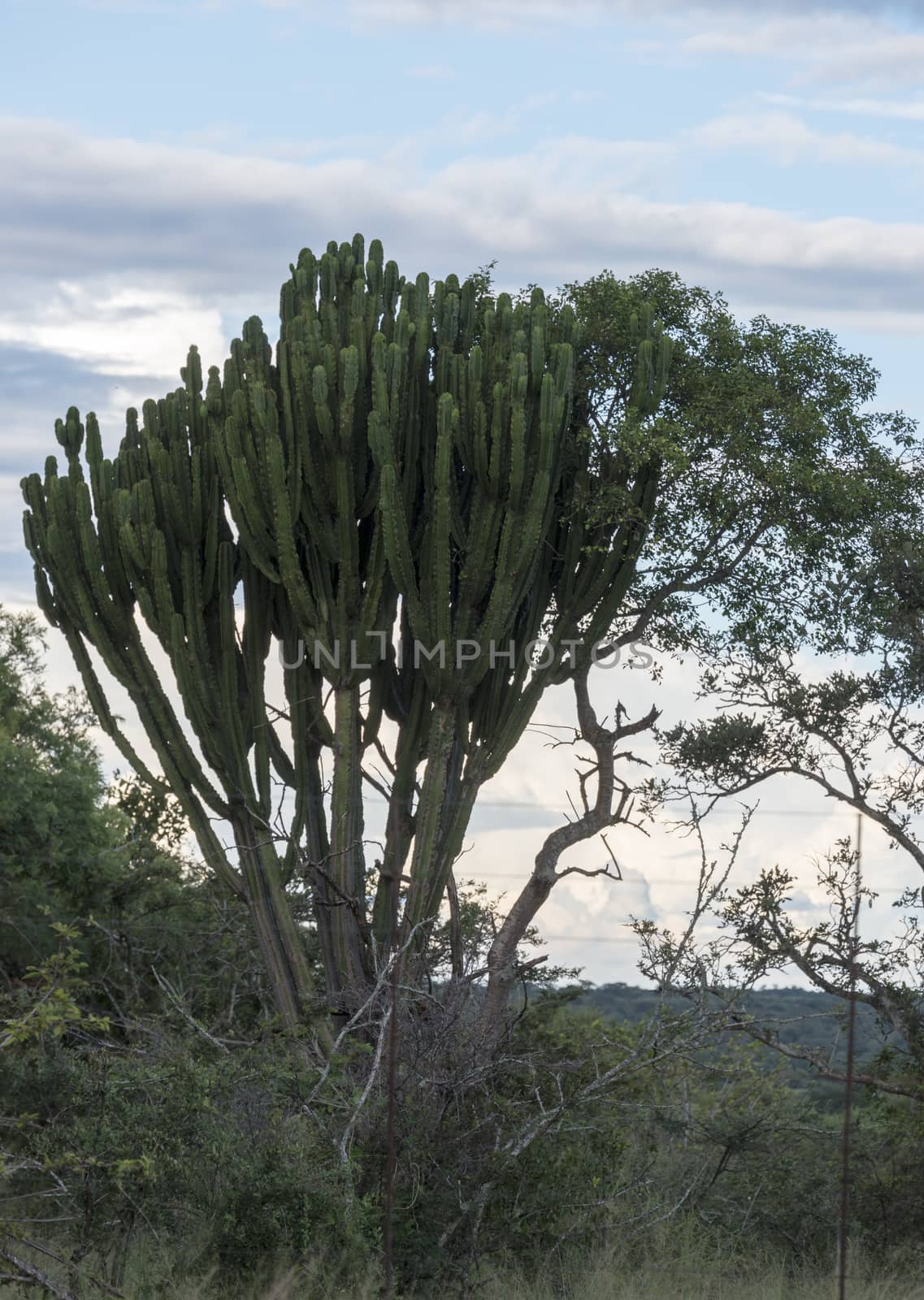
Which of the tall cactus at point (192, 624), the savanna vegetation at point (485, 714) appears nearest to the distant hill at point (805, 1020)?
the savanna vegetation at point (485, 714)

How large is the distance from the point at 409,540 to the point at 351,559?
1.50 ft

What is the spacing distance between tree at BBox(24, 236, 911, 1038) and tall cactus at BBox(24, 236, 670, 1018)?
2cm

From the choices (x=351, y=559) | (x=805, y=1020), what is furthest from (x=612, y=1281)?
(x=351, y=559)

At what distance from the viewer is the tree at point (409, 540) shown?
37.3 feet

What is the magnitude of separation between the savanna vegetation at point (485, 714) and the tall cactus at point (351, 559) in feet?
0.11

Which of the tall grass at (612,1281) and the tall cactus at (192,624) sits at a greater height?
the tall cactus at (192,624)

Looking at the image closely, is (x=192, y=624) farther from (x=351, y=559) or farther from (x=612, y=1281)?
(x=612, y=1281)

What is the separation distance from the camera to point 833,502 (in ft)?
39.4

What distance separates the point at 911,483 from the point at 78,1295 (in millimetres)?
8580

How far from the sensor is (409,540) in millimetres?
11641

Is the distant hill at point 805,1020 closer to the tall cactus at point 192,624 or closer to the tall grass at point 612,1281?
the tall grass at point 612,1281

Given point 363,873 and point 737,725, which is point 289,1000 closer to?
point 363,873

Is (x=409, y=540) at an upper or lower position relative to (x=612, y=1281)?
upper

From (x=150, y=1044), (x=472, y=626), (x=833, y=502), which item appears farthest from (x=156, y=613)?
(x=833, y=502)
